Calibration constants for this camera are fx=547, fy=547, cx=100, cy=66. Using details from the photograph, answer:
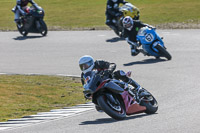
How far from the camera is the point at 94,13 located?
117ft

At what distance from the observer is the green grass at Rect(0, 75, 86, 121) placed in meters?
13.6

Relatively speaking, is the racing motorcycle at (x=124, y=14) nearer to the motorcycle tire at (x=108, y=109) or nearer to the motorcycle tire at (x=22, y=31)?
the motorcycle tire at (x=22, y=31)

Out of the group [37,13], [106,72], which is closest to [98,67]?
[106,72]

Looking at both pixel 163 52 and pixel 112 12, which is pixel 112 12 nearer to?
pixel 112 12

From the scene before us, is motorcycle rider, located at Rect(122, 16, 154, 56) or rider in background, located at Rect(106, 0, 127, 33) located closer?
motorcycle rider, located at Rect(122, 16, 154, 56)

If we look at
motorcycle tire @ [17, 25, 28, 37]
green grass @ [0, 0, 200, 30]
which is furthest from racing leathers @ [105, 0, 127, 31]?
motorcycle tire @ [17, 25, 28, 37]

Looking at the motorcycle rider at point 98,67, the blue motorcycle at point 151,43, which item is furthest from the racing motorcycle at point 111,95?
the blue motorcycle at point 151,43

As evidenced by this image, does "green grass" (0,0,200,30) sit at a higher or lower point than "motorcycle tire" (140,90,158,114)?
lower

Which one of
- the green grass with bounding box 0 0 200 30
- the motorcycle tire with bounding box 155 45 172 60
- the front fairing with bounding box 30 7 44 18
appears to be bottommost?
the green grass with bounding box 0 0 200 30

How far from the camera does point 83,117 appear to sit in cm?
1149

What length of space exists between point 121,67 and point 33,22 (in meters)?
10.0

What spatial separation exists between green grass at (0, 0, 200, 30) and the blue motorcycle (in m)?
8.58

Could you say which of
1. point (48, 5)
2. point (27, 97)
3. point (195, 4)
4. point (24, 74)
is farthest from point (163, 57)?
point (48, 5)

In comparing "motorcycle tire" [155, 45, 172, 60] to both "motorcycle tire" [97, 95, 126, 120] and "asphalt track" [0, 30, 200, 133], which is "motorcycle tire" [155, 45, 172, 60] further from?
"motorcycle tire" [97, 95, 126, 120]
